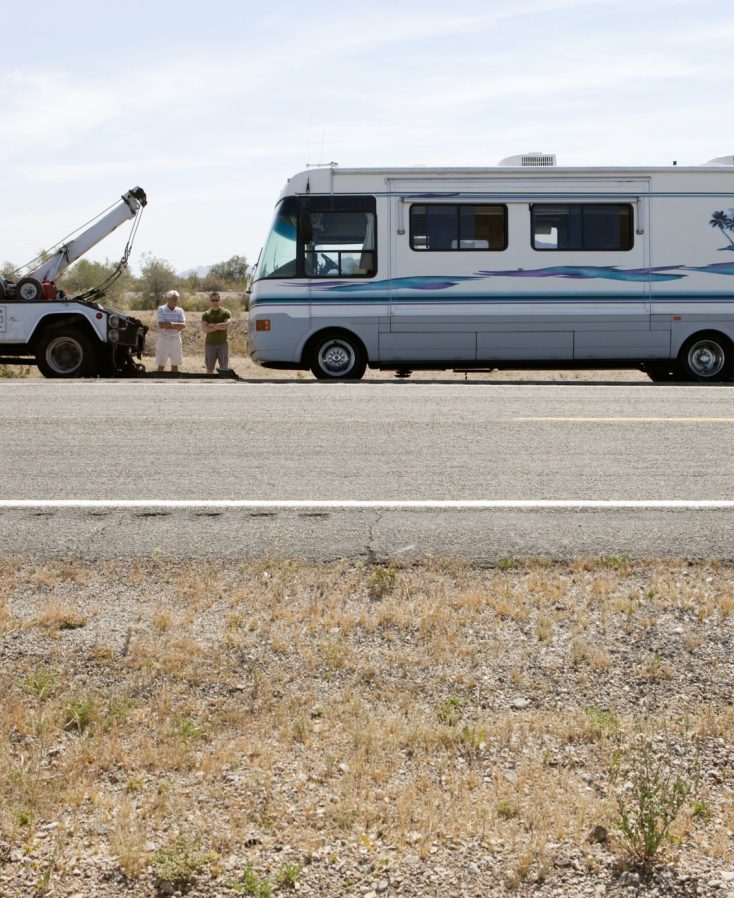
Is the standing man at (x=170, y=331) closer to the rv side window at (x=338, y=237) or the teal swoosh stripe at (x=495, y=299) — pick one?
the teal swoosh stripe at (x=495, y=299)

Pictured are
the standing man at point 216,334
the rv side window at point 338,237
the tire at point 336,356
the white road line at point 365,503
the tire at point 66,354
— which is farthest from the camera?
the standing man at point 216,334

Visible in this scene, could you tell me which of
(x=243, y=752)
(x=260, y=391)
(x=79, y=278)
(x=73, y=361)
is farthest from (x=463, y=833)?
(x=79, y=278)

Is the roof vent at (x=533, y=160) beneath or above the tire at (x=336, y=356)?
above

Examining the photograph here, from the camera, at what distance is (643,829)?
3.38 meters

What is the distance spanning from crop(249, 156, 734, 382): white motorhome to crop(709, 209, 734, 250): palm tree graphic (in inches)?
0.8

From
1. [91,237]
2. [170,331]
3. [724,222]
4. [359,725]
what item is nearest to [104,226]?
[91,237]

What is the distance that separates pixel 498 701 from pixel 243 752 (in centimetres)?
109

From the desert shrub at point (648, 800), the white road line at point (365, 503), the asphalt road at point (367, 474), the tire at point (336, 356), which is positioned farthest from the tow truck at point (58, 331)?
the desert shrub at point (648, 800)

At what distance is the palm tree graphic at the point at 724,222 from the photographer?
16.0 m

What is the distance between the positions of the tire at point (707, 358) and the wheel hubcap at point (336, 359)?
16.3ft

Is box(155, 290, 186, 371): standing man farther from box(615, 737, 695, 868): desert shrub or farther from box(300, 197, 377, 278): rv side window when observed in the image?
box(615, 737, 695, 868): desert shrub

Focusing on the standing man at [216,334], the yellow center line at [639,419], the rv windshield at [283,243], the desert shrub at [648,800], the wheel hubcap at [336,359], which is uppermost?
the rv windshield at [283,243]

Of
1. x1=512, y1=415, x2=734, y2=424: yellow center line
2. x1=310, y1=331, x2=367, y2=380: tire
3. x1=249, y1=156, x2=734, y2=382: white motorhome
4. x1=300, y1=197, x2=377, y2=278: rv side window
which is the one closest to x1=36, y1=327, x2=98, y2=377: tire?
x1=249, y1=156, x2=734, y2=382: white motorhome

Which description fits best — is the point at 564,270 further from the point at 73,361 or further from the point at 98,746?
the point at 98,746
